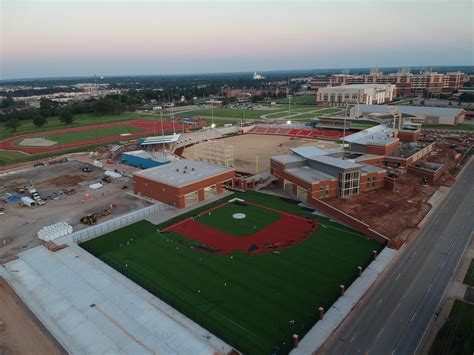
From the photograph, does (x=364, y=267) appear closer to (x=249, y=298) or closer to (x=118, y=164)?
(x=249, y=298)

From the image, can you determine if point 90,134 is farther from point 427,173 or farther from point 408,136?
point 427,173

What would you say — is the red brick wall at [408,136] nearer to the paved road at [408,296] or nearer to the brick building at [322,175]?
the brick building at [322,175]

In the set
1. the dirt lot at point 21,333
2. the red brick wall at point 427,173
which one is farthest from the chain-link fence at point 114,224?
the red brick wall at point 427,173

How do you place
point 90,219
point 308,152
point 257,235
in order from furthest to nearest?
point 308,152 → point 90,219 → point 257,235

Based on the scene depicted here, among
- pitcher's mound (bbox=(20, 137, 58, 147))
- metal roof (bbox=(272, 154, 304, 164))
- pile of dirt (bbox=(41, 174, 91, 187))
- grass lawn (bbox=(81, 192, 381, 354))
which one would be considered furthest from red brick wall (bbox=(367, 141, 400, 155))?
pitcher's mound (bbox=(20, 137, 58, 147))

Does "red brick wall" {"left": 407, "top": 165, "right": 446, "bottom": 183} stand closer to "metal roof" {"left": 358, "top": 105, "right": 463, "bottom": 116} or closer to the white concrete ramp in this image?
the white concrete ramp

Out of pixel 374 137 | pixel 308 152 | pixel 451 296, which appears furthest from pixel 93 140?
pixel 451 296

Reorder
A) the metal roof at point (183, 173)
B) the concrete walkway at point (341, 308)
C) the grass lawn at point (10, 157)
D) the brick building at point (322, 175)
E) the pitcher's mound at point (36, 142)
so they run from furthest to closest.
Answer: the pitcher's mound at point (36, 142), the grass lawn at point (10, 157), the metal roof at point (183, 173), the brick building at point (322, 175), the concrete walkway at point (341, 308)
